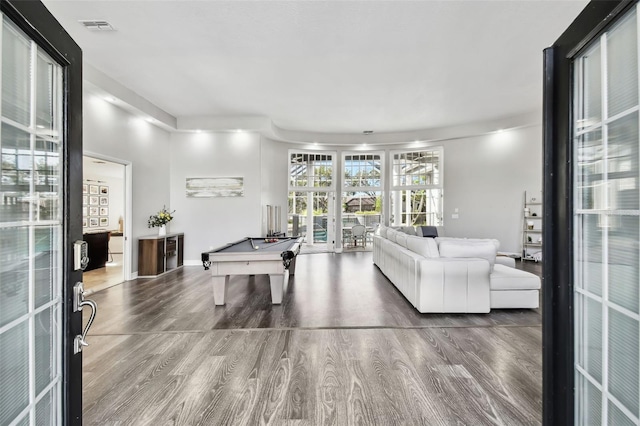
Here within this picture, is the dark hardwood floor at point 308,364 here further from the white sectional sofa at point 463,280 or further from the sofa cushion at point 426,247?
the sofa cushion at point 426,247

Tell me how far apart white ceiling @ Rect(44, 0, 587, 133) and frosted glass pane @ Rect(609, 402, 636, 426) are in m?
3.52

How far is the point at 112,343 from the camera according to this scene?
113 inches

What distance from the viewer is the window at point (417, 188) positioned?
8.70 m

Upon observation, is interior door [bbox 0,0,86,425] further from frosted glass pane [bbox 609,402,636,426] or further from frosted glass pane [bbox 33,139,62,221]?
frosted glass pane [bbox 609,402,636,426]

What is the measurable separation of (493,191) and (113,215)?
10.3 m

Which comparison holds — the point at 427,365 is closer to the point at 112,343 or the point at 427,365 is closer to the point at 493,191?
the point at 112,343

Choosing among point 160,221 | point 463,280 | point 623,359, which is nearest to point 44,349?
point 623,359

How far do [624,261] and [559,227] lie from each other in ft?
0.89

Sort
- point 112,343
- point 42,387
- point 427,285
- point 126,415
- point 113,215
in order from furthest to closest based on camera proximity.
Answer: point 113,215
point 427,285
point 112,343
point 126,415
point 42,387

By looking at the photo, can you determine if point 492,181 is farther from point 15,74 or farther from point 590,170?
point 15,74

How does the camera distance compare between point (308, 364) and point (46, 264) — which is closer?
point (46, 264)

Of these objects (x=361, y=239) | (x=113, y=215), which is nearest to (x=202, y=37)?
(x=113, y=215)

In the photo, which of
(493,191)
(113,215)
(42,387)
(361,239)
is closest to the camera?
(42,387)

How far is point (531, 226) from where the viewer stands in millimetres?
7367
